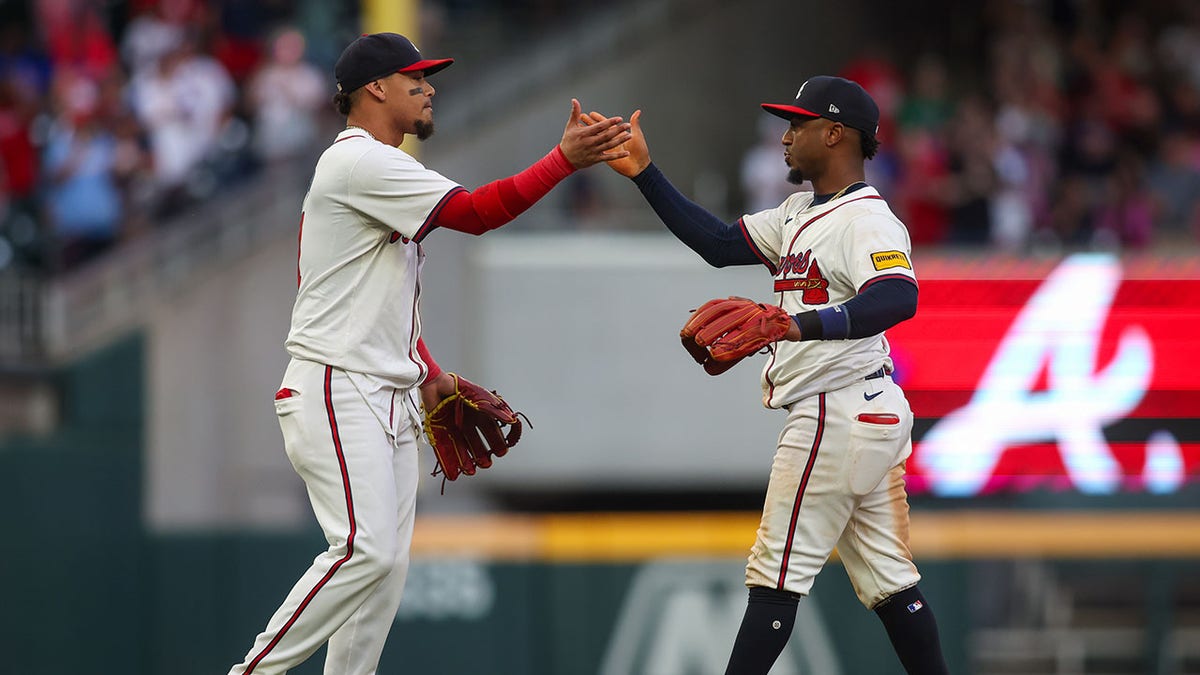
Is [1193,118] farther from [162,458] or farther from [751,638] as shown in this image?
[751,638]

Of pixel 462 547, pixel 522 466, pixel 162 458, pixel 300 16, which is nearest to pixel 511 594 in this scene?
pixel 462 547

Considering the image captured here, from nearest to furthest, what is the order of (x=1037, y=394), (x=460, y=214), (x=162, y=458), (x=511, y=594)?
(x=460, y=214)
(x=511, y=594)
(x=1037, y=394)
(x=162, y=458)

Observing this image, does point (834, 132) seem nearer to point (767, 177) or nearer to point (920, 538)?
point (920, 538)

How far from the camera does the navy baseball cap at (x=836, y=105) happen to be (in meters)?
4.66

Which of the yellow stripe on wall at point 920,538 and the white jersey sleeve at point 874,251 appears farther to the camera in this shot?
the yellow stripe on wall at point 920,538

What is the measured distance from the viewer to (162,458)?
10586 mm

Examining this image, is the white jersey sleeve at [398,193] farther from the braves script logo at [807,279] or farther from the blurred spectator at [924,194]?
the blurred spectator at [924,194]

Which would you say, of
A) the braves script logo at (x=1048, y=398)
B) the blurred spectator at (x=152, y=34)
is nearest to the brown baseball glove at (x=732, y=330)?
the braves script logo at (x=1048, y=398)

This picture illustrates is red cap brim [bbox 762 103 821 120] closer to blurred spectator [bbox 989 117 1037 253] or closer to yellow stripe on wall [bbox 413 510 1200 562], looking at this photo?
yellow stripe on wall [bbox 413 510 1200 562]

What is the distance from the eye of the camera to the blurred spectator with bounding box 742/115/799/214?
10734 mm

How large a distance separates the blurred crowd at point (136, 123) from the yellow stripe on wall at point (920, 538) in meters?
4.06

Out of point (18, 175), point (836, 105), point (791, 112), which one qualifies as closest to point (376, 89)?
point (791, 112)

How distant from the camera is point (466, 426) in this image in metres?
5.05

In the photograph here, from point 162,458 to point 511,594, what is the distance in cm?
371
